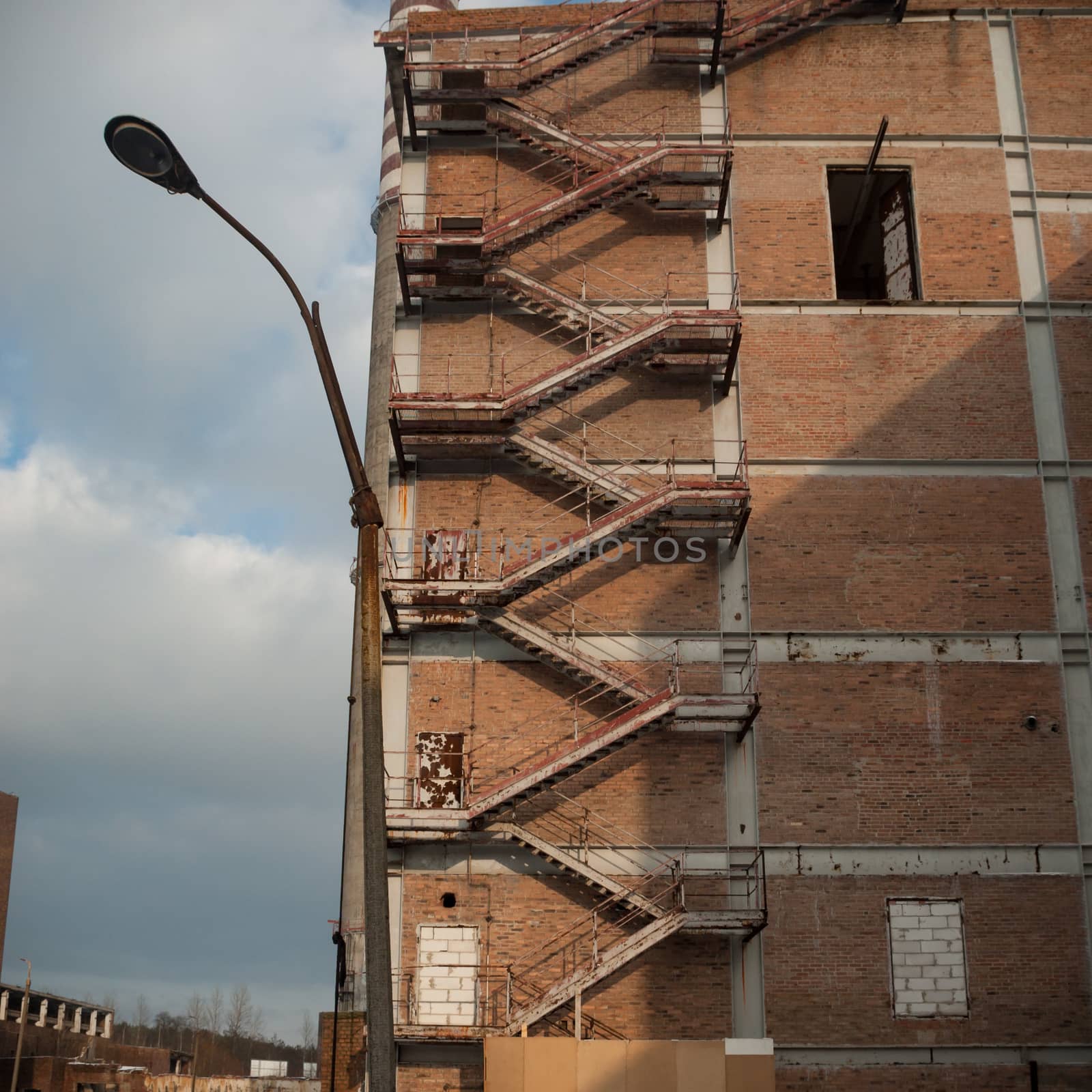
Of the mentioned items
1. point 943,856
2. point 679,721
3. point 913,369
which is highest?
point 913,369

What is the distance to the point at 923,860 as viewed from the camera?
68.7 feet

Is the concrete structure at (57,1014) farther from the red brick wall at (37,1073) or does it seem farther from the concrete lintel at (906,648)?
the concrete lintel at (906,648)

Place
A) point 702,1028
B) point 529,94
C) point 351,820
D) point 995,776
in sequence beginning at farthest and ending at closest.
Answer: point 351,820, point 529,94, point 995,776, point 702,1028

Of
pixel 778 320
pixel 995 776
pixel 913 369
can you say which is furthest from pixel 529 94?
pixel 995 776

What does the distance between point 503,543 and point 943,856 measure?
8.65 meters

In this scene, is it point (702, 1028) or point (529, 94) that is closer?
point (702, 1028)

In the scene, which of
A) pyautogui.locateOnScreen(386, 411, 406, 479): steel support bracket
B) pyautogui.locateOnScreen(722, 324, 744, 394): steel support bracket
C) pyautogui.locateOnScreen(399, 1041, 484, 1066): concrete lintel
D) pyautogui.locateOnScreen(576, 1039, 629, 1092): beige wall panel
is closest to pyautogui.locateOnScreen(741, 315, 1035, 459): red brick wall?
pyautogui.locateOnScreen(722, 324, 744, 394): steel support bracket

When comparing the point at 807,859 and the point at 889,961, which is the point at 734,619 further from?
the point at 889,961

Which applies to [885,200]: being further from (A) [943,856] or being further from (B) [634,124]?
(A) [943,856]

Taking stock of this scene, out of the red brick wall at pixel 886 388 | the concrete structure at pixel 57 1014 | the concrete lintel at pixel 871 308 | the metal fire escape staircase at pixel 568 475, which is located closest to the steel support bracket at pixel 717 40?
the metal fire escape staircase at pixel 568 475

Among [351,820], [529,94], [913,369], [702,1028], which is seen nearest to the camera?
[702,1028]

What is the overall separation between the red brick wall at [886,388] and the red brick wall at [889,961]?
737 centimetres

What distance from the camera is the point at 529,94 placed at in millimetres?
25625

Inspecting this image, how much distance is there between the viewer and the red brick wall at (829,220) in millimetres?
24453
